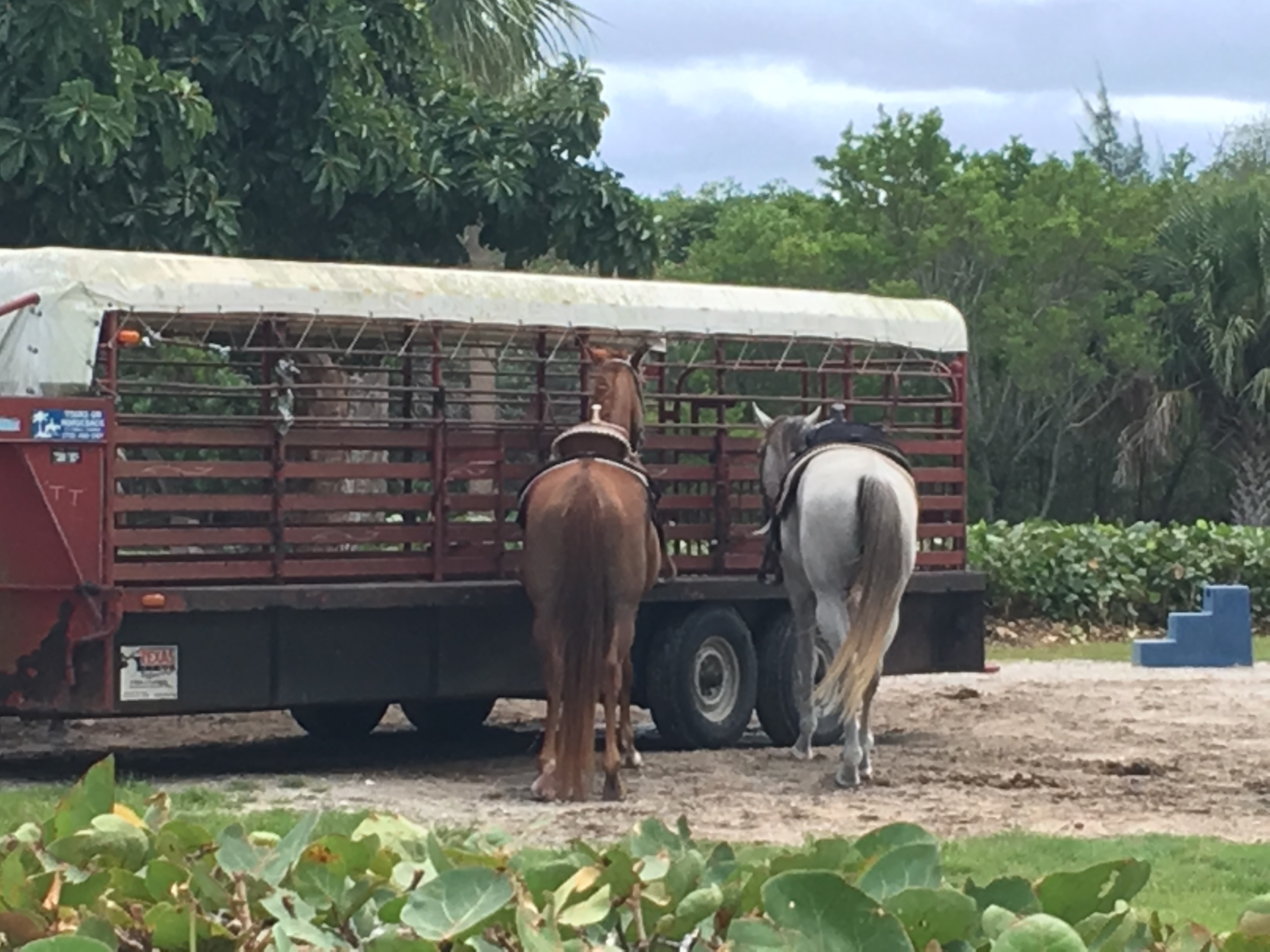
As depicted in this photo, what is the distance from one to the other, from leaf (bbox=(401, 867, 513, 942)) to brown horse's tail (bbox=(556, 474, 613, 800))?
8.08 m

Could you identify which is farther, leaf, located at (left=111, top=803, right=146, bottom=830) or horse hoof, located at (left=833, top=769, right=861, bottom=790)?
horse hoof, located at (left=833, top=769, right=861, bottom=790)

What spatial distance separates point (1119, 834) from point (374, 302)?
4659 millimetres

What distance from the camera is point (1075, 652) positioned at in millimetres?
22969

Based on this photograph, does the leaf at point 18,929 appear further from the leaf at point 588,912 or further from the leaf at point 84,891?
the leaf at point 588,912

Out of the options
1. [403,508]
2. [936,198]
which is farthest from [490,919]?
[936,198]

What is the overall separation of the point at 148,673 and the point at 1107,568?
16042 mm

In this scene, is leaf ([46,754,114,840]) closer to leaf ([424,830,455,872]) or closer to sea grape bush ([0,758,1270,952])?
sea grape bush ([0,758,1270,952])

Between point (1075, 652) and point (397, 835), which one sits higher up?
point (397, 835)

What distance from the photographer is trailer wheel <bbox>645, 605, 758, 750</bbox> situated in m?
13.2

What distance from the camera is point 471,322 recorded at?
12.0m

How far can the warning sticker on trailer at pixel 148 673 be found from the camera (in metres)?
10.8

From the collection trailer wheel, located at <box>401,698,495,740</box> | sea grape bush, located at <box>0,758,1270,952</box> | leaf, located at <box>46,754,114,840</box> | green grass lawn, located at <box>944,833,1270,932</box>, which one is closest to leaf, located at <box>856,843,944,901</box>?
sea grape bush, located at <box>0,758,1270,952</box>

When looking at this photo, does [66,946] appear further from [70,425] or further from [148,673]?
[148,673]

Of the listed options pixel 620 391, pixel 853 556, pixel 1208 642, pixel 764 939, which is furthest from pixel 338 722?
pixel 764 939
